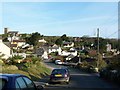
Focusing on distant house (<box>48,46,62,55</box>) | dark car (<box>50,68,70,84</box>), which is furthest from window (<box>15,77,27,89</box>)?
distant house (<box>48,46,62,55</box>)

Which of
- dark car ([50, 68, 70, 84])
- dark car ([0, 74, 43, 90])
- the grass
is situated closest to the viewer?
dark car ([0, 74, 43, 90])

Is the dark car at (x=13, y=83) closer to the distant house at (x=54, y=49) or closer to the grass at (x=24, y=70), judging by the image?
the grass at (x=24, y=70)

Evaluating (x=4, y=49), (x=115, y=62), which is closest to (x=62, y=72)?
(x=115, y=62)

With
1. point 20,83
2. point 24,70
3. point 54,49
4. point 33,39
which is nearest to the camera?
point 20,83

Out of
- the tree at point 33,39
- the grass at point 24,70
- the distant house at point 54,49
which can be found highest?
the tree at point 33,39

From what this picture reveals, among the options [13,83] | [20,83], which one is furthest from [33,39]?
[13,83]

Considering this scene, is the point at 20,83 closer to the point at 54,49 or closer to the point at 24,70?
the point at 24,70

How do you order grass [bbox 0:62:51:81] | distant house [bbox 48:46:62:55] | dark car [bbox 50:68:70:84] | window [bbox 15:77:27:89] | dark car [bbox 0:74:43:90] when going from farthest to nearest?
distant house [bbox 48:46:62:55] < grass [bbox 0:62:51:81] < dark car [bbox 50:68:70:84] < window [bbox 15:77:27:89] < dark car [bbox 0:74:43:90]

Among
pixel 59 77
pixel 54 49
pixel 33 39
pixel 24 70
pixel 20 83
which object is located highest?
pixel 33 39

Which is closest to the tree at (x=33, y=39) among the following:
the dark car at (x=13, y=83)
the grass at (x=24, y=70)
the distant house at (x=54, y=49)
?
the distant house at (x=54, y=49)

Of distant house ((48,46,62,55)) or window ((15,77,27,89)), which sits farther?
distant house ((48,46,62,55))

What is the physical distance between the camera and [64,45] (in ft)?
621

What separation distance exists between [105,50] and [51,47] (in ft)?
163

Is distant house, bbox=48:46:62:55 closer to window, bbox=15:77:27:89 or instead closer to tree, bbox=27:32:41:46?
tree, bbox=27:32:41:46
